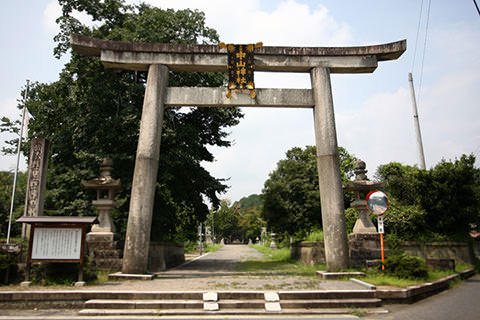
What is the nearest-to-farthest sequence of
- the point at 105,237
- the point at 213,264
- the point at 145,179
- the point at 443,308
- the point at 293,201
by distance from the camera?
1. the point at 443,308
2. the point at 145,179
3. the point at 105,237
4. the point at 213,264
5. the point at 293,201

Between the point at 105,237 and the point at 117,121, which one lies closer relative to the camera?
the point at 105,237

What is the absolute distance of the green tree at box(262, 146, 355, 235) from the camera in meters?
19.2

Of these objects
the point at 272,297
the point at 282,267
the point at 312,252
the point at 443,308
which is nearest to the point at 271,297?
the point at 272,297

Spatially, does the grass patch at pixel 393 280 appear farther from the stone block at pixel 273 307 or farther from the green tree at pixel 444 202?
the green tree at pixel 444 202

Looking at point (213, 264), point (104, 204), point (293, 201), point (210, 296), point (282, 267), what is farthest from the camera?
point (293, 201)

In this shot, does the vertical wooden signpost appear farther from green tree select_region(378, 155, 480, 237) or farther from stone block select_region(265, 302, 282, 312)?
green tree select_region(378, 155, 480, 237)

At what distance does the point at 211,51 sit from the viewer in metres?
11.4

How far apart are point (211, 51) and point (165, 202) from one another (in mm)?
8100

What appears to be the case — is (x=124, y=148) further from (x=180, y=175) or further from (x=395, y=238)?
(x=395, y=238)

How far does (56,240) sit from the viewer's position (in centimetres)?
843

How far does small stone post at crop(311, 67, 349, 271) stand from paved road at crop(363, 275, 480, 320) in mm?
2747

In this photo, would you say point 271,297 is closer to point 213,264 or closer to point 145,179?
point 145,179

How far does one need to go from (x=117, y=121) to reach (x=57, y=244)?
753cm

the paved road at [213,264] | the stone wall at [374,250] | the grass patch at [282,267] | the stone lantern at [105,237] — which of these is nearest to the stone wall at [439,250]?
the stone wall at [374,250]
